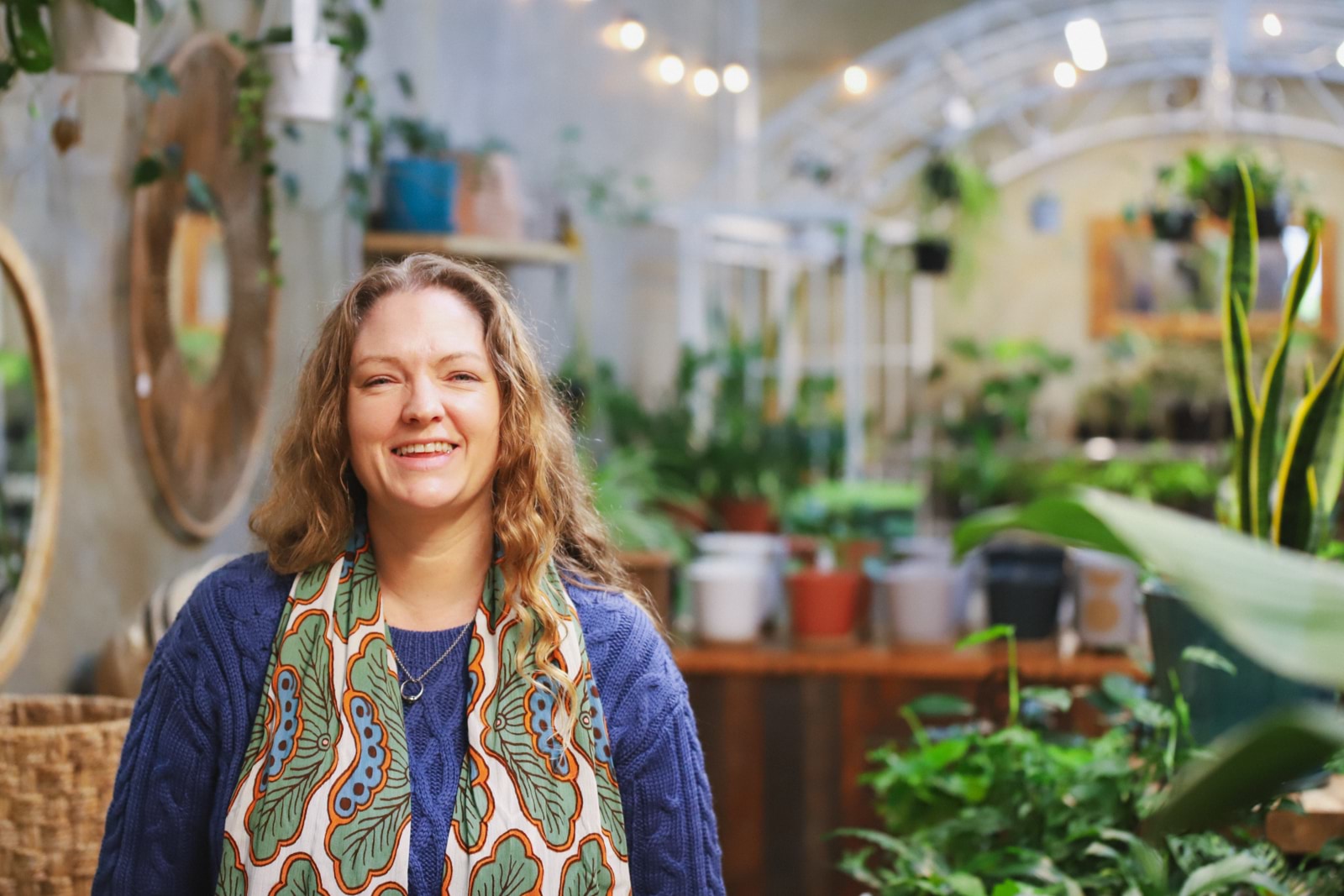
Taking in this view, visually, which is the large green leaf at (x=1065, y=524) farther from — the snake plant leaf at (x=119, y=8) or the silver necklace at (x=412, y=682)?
the snake plant leaf at (x=119, y=8)

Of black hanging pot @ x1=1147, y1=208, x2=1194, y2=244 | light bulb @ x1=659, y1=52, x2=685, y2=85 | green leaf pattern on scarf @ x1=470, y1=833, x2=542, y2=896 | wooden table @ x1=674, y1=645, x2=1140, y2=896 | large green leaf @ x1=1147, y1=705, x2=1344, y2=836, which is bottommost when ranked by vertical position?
wooden table @ x1=674, y1=645, x2=1140, y2=896

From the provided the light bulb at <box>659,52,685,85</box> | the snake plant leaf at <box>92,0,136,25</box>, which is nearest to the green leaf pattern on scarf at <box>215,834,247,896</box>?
the snake plant leaf at <box>92,0,136,25</box>

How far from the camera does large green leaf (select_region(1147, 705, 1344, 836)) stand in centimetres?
45

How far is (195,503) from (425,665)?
159 centimetres

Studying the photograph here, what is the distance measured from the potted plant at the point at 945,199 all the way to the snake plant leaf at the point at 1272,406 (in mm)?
6452

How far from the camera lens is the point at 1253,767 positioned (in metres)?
0.47

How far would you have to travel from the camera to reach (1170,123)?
992 centimetres

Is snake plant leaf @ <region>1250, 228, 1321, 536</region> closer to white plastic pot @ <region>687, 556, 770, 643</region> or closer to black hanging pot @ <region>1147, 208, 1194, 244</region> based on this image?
white plastic pot @ <region>687, 556, 770, 643</region>

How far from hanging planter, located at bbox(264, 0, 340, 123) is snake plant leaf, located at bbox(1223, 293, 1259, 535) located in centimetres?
172

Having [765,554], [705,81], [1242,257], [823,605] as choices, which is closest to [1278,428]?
[1242,257]

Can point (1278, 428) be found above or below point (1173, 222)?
below

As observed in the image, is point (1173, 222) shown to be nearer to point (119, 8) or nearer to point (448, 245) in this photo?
point (448, 245)

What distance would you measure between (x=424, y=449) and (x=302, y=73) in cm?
156

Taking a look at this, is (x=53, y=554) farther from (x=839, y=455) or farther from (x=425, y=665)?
(x=839, y=455)
